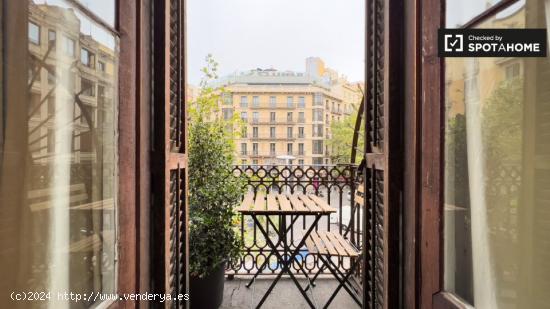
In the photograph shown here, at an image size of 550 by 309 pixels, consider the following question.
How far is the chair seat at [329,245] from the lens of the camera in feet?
8.25

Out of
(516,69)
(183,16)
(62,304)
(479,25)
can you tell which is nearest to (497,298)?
(516,69)

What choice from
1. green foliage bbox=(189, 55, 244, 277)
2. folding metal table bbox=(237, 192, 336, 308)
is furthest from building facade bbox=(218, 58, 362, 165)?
folding metal table bbox=(237, 192, 336, 308)

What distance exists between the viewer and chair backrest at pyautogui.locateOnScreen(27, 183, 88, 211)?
0.84 metres

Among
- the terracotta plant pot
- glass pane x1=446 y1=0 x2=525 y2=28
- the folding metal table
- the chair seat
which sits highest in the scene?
glass pane x1=446 y1=0 x2=525 y2=28

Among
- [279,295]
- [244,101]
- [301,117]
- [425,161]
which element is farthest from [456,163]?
[301,117]

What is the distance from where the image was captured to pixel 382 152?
5.68ft

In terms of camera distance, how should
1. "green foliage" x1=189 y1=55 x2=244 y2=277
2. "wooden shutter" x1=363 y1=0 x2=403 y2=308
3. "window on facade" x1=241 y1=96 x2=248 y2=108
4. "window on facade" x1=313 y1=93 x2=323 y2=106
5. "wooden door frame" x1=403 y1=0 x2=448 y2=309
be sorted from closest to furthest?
"wooden door frame" x1=403 y1=0 x2=448 y2=309 < "wooden shutter" x1=363 y1=0 x2=403 y2=308 < "green foliage" x1=189 y1=55 x2=244 y2=277 < "window on facade" x1=241 y1=96 x2=248 y2=108 < "window on facade" x1=313 y1=93 x2=323 y2=106

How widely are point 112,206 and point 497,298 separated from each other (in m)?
1.37

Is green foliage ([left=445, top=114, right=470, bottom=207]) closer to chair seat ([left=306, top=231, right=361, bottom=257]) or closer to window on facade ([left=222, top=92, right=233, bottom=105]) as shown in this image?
chair seat ([left=306, top=231, right=361, bottom=257])

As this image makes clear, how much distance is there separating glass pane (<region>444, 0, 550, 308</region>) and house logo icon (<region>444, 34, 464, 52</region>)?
1.6 inches

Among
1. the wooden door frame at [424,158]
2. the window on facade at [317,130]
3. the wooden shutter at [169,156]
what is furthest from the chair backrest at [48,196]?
the window on facade at [317,130]

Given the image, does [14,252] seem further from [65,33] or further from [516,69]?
[516,69]

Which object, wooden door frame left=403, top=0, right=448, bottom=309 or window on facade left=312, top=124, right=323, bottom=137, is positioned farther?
window on facade left=312, top=124, right=323, bottom=137

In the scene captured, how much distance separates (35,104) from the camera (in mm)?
844
